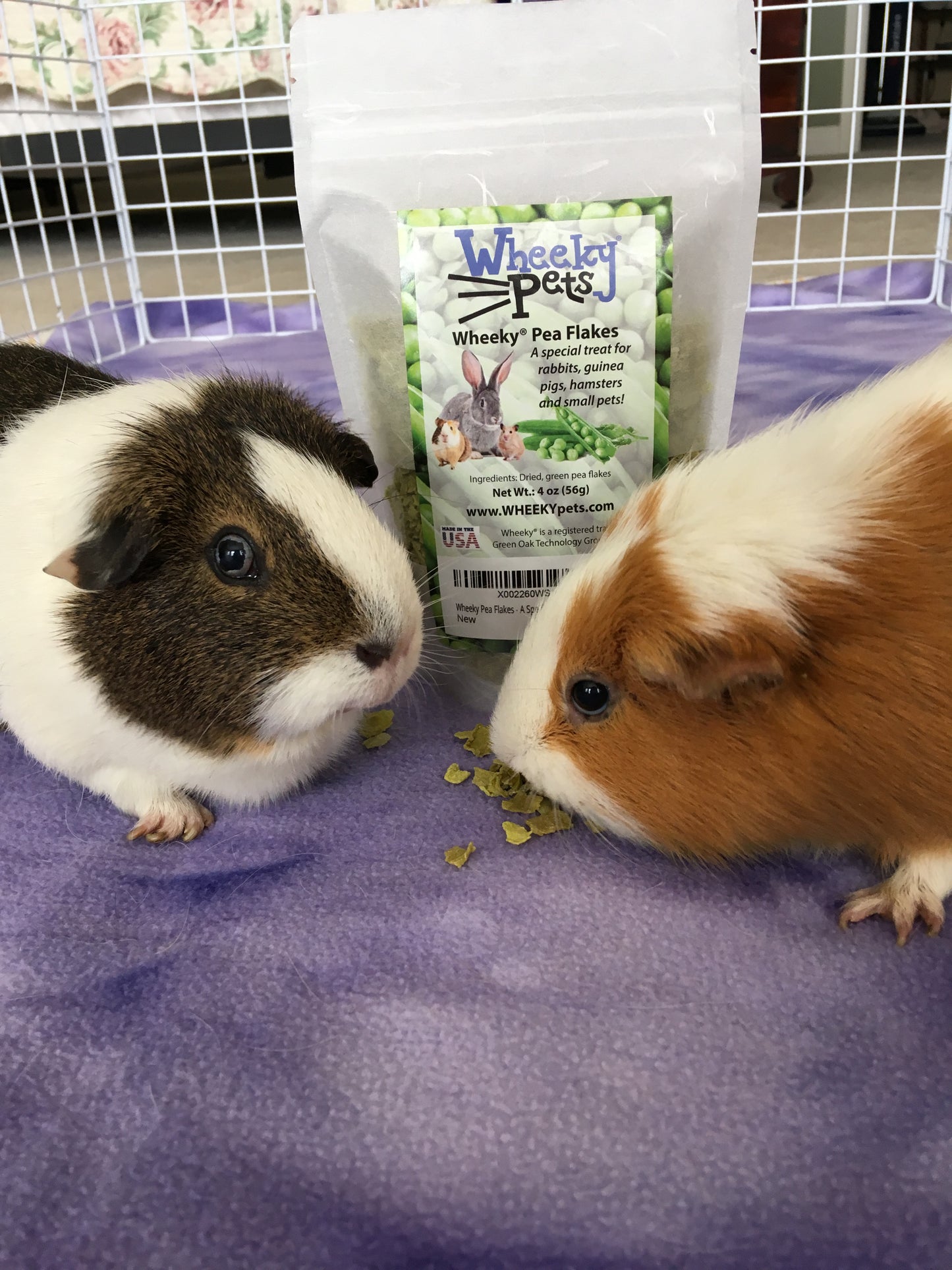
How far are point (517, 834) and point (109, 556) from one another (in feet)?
1.71

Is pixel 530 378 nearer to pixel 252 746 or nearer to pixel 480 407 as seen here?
pixel 480 407

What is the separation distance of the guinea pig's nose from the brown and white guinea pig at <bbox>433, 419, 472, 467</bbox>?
38 cm

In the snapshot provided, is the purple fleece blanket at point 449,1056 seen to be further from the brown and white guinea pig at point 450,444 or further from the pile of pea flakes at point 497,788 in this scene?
the brown and white guinea pig at point 450,444

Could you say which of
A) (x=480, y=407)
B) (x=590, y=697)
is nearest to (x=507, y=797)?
(x=590, y=697)

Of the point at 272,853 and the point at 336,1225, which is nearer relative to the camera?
the point at 336,1225

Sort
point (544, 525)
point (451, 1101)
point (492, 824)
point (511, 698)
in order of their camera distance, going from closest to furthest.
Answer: point (451, 1101) → point (511, 698) → point (492, 824) → point (544, 525)

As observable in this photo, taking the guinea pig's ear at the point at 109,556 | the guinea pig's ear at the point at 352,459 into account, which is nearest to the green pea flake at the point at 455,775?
the guinea pig's ear at the point at 352,459

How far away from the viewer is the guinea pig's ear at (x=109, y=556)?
900 millimetres

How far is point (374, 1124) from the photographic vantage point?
0.75m

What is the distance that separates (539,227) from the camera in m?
1.15

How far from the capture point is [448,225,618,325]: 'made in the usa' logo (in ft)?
3.76

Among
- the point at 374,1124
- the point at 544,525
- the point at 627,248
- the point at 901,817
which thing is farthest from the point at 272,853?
the point at 627,248

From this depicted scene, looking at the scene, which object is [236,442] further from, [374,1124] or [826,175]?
[826,175]

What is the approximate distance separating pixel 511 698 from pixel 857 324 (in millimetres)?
2173
